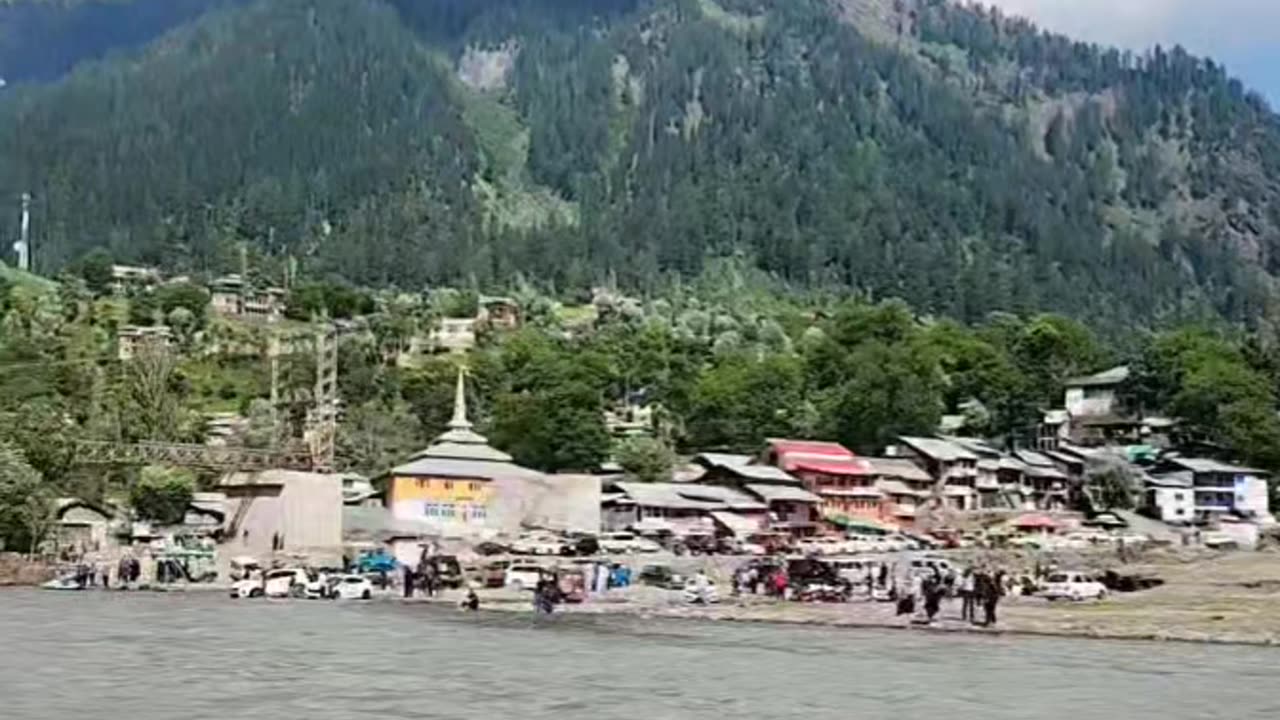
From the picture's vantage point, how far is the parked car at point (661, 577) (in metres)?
74.2

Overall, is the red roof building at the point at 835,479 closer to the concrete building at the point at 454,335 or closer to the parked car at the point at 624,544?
the parked car at the point at 624,544

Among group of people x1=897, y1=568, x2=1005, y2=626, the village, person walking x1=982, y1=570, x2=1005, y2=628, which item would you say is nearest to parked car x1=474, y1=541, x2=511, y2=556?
the village

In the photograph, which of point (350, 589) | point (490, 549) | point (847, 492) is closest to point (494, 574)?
point (350, 589)

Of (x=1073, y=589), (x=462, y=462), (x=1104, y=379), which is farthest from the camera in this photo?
(x=1104, y=379)

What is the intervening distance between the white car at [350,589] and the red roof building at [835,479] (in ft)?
174

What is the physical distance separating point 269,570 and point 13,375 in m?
69.5

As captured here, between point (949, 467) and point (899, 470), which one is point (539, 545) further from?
point (949, 467)

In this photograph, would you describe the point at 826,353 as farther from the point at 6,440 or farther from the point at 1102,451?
the point at 6,440

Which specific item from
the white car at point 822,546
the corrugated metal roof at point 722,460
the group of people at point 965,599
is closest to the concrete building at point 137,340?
the corrugated metal roof at point 722,460

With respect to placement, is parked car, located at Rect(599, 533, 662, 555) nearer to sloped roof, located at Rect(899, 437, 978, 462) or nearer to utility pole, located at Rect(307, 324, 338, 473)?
utility pole, located at Rect(307, 324, 338, 473)

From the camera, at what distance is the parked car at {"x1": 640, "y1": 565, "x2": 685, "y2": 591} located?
74188 millimetres

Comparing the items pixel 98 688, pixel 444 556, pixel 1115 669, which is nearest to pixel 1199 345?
pixel 444 556

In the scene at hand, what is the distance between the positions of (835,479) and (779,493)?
9539 millimetres

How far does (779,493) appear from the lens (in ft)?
376
